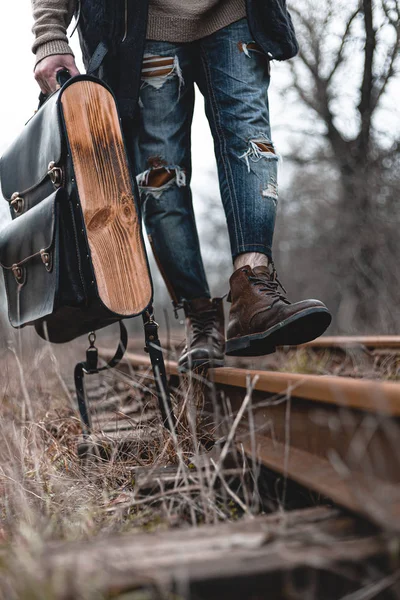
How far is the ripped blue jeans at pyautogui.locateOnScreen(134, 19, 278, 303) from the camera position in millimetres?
2443

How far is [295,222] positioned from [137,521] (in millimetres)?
17717

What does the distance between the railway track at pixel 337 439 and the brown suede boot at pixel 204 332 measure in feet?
1.95

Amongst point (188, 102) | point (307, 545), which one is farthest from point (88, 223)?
point (307, 545)

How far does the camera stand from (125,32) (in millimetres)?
2402

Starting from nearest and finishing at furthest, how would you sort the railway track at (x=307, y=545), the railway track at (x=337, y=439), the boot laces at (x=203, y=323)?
the railway track at (x=307, y=545)
the railway track at (x=337, y=439)
the boot laces at (x=203, y=323)

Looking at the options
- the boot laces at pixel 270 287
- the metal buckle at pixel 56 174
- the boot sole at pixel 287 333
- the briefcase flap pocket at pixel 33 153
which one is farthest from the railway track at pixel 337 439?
the briefcase flap pocket at pixel 33 153

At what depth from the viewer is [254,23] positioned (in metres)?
2.45

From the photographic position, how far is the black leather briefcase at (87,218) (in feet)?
6.66

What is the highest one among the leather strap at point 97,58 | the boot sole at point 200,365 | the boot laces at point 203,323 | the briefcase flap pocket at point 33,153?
the leather strap at point 97,58

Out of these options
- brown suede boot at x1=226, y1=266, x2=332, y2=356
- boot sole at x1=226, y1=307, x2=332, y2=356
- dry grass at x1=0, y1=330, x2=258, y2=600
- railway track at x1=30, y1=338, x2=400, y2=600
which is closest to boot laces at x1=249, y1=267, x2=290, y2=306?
brown suede boot at x1=226, y1=266, x2=332, y2=356

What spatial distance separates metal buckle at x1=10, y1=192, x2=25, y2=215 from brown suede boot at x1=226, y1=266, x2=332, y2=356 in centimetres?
85

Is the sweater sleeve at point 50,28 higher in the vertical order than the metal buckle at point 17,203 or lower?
higher

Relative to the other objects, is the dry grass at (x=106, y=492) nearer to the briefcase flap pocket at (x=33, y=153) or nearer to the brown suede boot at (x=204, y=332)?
the brown suede boot at (x=204, y=332)

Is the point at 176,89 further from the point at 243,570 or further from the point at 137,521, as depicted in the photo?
the point at 243,570
